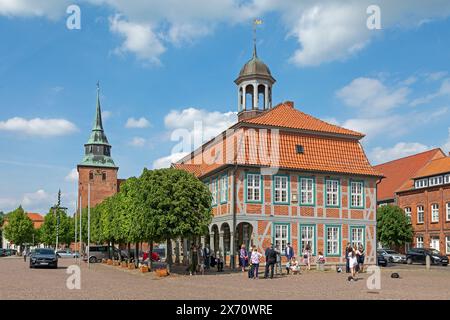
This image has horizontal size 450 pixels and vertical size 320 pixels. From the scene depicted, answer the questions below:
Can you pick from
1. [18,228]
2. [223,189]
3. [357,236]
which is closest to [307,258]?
[357,236]

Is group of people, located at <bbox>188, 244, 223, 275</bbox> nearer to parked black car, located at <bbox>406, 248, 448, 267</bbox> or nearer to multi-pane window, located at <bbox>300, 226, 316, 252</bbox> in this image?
multi-pane window, located at <bbox>300, 226, 316, 252</bbox>

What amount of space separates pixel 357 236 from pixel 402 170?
97.8 ft

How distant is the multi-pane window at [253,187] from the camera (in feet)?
122

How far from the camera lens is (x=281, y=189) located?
1502 inches

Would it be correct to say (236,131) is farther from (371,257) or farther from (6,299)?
(6,299)

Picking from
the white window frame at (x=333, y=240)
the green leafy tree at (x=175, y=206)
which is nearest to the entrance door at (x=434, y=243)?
the white window frame at (x=333, y=240)

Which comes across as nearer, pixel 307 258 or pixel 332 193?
pixel 307 258

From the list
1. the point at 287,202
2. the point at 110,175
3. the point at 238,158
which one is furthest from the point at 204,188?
the point at 110,175

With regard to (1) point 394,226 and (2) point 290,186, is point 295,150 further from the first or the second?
(1) point 394,226

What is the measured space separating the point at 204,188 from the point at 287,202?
812cm

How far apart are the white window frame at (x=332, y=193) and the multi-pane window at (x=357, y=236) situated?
2.32m

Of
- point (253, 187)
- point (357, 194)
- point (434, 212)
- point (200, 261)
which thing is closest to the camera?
point (200, 261)

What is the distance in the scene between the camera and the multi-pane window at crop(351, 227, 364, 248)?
40.3m

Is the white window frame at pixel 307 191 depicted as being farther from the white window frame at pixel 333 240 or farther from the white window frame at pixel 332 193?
the white window frame at pixel 333 240
